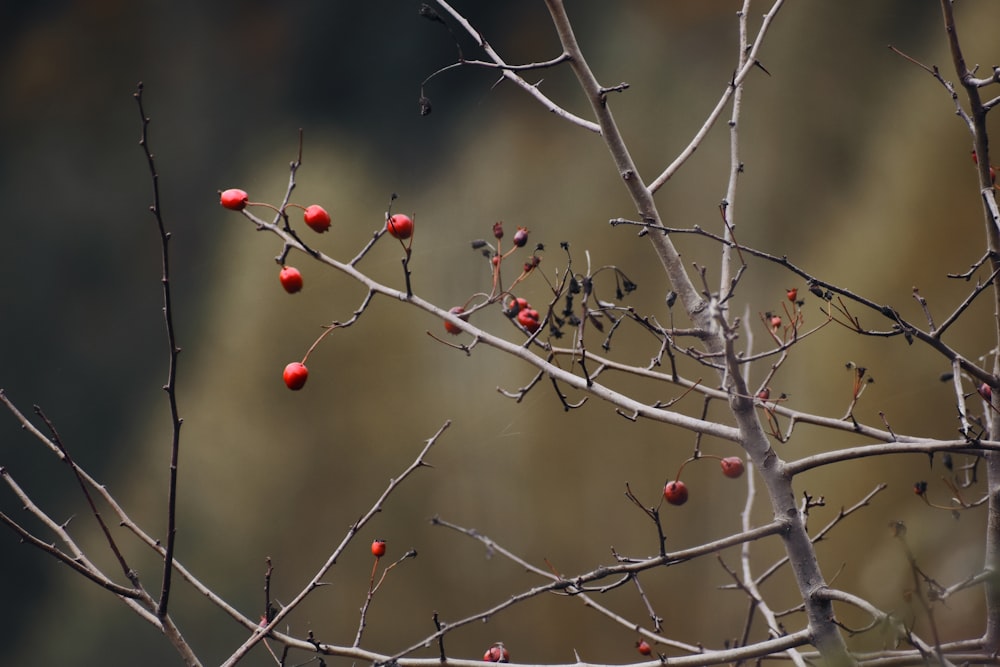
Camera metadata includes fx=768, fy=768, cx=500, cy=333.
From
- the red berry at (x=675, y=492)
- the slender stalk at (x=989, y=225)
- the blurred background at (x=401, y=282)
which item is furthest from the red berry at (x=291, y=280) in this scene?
the blurred background at (x=401, y=282)

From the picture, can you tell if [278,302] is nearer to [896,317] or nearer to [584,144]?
[584,144]

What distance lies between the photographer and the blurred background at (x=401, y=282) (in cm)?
215

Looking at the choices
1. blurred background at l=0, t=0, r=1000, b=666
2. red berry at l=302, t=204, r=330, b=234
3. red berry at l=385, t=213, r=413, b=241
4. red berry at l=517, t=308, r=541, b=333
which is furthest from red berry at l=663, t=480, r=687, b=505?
blurred background at l=0, t=0, r=1000, b=666

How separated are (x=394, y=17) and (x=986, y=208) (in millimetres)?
2020

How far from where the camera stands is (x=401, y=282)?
251 centimetres

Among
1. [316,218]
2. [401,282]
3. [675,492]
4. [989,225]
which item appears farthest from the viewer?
[401,282]

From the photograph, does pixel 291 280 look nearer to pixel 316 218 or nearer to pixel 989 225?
pixel 316 218

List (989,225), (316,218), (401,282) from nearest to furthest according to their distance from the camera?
1. (989,225)
2. (316,218)
3. (401,282)

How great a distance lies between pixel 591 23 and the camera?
2.42 metres

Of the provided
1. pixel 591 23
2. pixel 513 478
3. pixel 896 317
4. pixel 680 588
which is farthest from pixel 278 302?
pixel 896 317

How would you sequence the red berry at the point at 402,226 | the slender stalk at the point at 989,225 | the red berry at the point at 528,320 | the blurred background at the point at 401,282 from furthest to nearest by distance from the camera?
1. the blurred background at the point at 401,282
2. the red berry at the point at 528,320
3. the red berry at the point at 402,226
4. the slender stalk at the point at 989,225

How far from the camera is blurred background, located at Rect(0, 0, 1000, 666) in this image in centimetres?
215

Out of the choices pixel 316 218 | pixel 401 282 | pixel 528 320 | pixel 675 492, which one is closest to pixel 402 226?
pixel 316 218

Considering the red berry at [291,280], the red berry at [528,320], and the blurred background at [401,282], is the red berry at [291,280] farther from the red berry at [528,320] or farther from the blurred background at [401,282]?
the blurred background at [401,282]
